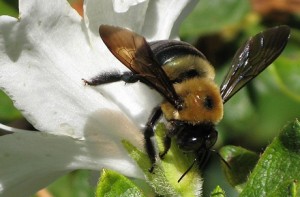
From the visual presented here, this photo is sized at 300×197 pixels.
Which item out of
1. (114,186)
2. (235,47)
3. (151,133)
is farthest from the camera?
(235,47)

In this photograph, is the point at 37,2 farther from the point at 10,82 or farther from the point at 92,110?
the point at 92,110

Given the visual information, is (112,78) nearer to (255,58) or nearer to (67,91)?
(67,91)

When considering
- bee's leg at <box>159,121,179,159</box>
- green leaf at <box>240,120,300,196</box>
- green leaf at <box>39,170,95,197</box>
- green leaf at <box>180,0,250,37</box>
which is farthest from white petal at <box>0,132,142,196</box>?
green leaf at <box>180,0,250,37</box>

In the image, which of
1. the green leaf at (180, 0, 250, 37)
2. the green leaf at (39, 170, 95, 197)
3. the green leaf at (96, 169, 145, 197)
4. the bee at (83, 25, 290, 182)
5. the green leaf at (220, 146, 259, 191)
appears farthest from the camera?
the green leaf at (180, 0, 250, 37)

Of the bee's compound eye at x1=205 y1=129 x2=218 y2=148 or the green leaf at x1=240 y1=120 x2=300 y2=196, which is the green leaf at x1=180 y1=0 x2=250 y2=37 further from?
the green leaf at x1=240 y1=120 x2=300 y2=196

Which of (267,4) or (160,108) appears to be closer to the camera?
(160,108)

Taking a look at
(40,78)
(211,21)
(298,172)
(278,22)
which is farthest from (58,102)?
(278,22)

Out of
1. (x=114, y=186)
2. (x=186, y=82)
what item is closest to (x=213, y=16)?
(x=186, y=82)
